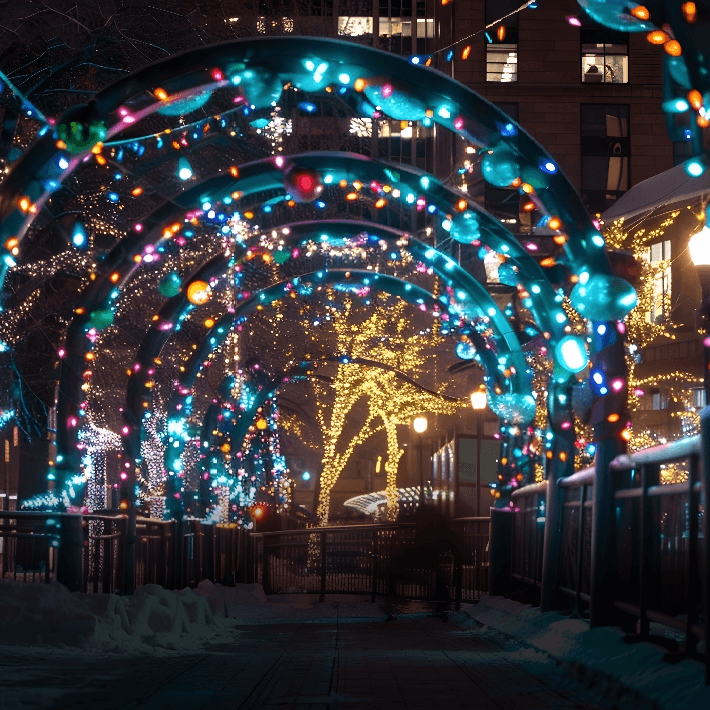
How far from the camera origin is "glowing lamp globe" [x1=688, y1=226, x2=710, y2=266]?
1291cm

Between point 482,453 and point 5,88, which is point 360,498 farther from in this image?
point 5,88

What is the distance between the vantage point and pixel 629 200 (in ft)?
75.5

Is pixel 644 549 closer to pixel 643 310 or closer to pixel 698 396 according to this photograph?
pixel 643 310

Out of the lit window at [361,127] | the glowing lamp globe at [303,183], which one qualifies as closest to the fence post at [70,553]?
the glowing lamp globe at [303,183]

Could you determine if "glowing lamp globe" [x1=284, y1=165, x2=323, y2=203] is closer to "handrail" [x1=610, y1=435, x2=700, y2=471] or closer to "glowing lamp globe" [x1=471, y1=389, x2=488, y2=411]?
"handrail" [x1=610, y1=435, x2=700, y2=471]

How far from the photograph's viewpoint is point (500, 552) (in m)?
19.8

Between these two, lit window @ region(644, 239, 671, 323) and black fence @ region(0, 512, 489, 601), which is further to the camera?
lit window @ region(644, 239, 671, 323)

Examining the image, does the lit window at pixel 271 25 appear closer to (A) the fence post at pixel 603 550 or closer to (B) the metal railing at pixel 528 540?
(B) the metal railing at pixel 528 540

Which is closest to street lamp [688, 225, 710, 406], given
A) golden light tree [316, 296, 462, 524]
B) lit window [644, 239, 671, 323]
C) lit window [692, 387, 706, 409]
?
lit window [644, 239, 671, 323]

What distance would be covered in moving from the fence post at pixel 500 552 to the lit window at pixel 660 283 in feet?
45.1

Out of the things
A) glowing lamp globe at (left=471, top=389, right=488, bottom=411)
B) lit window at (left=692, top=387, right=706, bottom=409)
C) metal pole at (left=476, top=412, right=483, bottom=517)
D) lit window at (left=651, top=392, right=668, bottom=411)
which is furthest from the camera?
lit window at (left=651, top=392, right=668, bottom=411)

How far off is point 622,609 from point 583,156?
3566 cm

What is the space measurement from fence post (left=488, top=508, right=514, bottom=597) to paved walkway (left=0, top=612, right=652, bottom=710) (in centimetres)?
575

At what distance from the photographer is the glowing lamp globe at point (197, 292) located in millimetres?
16984
